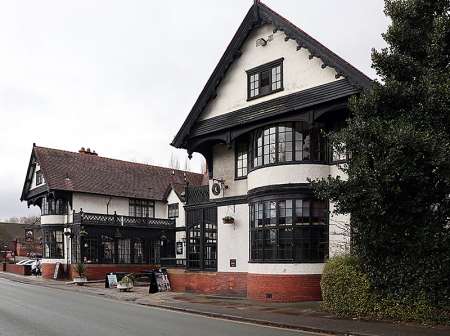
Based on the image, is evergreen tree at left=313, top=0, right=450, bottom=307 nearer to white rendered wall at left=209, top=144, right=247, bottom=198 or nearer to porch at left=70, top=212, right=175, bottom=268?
white rendered wall at left=209, top=144, right=247, bottom=198

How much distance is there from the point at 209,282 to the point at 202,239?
2240mm

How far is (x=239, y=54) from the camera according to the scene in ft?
80.0

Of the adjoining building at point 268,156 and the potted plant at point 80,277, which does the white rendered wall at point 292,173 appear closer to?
the adjoining building at point 268,156

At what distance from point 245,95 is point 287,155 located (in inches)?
155

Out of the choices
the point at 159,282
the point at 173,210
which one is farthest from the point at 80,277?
the point at 173,210

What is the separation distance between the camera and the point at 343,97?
773 inches

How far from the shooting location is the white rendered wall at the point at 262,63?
69.7 ft

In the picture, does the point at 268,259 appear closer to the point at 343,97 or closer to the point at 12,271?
the point at 343,97

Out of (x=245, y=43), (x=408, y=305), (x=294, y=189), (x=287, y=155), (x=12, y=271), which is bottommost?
Answer: (x=12, y=271)

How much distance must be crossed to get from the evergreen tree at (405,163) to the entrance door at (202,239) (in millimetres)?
11486

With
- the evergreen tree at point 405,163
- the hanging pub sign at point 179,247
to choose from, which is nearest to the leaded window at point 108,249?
the hanging pub sign at point 179,247

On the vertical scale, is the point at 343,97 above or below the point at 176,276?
above

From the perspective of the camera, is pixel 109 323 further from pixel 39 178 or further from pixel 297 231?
pixel 39 178

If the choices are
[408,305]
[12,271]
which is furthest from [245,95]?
[12,271]
